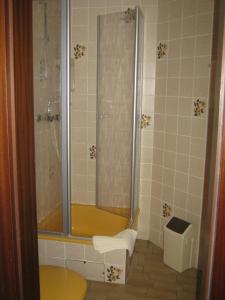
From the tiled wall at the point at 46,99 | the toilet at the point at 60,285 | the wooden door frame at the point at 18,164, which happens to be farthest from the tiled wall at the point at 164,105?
the wooden door frame at the point at 18,164

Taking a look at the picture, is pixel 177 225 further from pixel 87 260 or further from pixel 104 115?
pixel 104 115

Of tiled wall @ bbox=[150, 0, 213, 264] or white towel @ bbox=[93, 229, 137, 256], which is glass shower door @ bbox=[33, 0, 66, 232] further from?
tiled wall @ bbox=[150, 0, 213, 264]

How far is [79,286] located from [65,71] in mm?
1371

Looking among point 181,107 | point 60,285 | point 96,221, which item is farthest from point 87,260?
point 181,107

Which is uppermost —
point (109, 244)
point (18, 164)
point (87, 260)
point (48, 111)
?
point (48, 111)

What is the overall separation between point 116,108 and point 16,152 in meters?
1.69

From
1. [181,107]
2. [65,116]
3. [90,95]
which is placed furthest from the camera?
[90,95]

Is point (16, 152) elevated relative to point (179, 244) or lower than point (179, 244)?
elevated

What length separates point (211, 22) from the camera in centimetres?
219

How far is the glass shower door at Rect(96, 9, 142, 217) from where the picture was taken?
248cm

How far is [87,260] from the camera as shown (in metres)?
2.22

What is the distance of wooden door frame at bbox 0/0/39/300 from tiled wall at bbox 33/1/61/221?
1.19 metres

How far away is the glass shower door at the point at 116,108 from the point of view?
2.48 meters

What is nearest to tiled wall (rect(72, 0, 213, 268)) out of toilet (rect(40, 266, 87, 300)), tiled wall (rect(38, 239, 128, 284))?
tiled wall (rect(38, 239, 128, 284))
